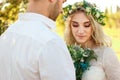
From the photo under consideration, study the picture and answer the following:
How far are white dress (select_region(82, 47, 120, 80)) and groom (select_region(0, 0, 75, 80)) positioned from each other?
2.08 meters

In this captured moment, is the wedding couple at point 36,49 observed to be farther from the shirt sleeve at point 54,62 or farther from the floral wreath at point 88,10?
the floral wreath at point 88,10

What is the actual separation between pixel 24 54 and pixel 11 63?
0.09 metres

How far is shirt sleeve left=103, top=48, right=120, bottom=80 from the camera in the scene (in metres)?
4.11

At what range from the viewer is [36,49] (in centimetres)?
193

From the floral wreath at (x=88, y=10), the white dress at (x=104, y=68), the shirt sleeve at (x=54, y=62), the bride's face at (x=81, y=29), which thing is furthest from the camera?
the floral wreath at (x=88, y=10)

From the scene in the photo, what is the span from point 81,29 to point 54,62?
7.77ft

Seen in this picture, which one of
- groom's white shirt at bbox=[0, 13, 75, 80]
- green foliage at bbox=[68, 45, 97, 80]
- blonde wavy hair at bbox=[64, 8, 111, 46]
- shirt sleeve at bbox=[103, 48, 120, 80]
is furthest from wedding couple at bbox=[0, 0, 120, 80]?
blonde wavy hair at bbox=[64, 8, 111, 46]

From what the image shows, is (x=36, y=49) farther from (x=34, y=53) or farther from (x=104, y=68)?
(x=104, y=68)

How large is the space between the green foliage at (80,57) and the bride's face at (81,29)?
0.12 meters

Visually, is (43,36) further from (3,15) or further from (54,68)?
(3,15)

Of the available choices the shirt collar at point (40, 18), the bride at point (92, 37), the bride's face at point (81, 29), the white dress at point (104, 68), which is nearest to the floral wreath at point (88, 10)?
the bride at point (92, 37)

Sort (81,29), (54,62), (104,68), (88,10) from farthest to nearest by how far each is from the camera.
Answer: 1. (88,10)
2. (81,29)
3. (104,68)
4. (54,62)

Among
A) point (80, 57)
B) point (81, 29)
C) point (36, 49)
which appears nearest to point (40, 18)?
point (36, 49)

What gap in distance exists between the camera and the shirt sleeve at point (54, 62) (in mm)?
1897
